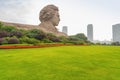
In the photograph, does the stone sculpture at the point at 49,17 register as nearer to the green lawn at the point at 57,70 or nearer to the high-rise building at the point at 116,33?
the green lawn at the point at 57,70

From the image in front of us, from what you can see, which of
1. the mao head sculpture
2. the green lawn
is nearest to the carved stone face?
the mao head sculpture

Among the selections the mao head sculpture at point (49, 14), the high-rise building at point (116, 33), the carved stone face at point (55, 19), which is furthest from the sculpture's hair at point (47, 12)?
the high-rise building at point (116, 33)

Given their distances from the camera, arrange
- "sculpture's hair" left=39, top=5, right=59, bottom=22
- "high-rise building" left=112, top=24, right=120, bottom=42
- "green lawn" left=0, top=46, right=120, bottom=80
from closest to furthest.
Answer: "green lawn" left=0, top=46, right=120, bottom=80 < "sculpture's hair" left=39, top=5, right=59, bottom=22 < "high-rise building" left=112, top=24, right=120, bottom=42

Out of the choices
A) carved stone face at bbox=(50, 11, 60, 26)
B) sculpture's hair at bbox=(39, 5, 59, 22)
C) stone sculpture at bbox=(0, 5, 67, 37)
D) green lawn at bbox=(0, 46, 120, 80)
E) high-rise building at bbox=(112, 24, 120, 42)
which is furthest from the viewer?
high-rise building at bbox=(112, 24, 120, 42)

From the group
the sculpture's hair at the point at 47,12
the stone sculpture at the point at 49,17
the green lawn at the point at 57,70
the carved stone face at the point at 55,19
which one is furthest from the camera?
the carved stone face at the point at 55,19

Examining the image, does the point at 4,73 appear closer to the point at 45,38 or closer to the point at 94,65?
the point at 94,65

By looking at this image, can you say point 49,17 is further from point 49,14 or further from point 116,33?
point 116,33

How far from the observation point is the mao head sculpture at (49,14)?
62.6 metres

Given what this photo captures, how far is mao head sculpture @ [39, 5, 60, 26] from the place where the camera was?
6262 centimetres

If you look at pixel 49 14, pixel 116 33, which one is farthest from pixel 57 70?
pixel 116 33

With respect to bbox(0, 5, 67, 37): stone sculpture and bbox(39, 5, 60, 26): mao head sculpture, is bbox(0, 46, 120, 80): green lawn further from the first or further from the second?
bbox(39, 5, 60, 26): mao head sculpture

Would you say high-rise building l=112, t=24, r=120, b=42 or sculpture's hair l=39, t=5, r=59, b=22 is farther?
high-rise building l=112, t=24, r=120, b=42

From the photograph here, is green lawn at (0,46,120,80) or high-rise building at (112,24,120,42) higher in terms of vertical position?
high-rise building at (112,24,120,42)

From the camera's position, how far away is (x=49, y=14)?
62.5 metres
